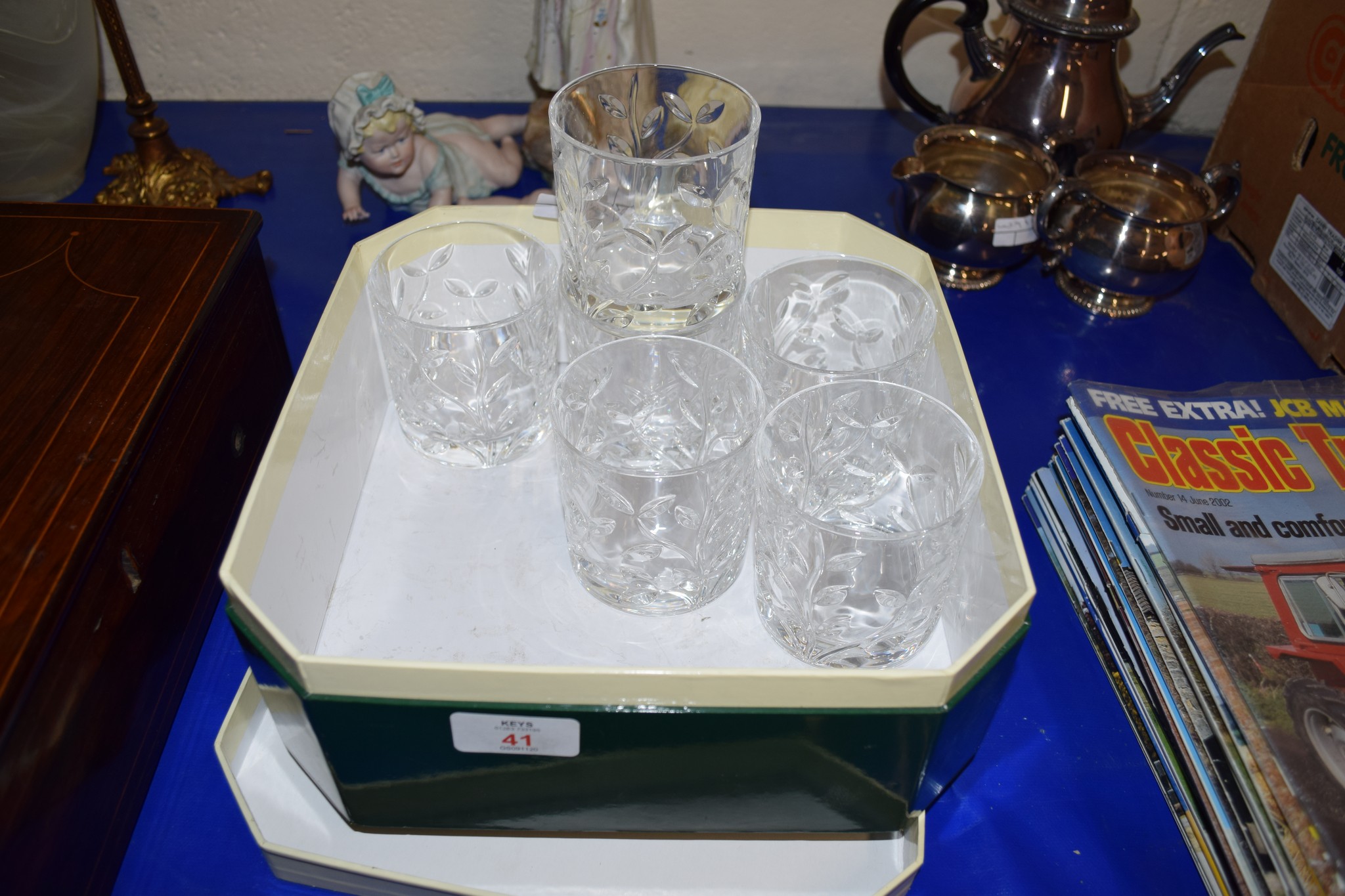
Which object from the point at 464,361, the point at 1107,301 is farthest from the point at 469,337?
the point at 1107,301

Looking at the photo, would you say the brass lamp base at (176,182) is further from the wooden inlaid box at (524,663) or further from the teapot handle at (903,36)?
the teapot handle at (903,36)

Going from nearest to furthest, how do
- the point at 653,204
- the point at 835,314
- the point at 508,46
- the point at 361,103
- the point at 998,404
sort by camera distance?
1. the point at 653,204
2. the point at 835,314
3. the point at 998,404
4. the point at 361,103
5. the point at 508,46

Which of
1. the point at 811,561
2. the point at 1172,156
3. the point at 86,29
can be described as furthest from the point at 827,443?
the point at 86,29

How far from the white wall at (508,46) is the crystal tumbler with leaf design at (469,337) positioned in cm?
61

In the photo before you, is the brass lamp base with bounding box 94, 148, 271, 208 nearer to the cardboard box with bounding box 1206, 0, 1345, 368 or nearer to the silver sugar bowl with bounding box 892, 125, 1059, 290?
the silver sugar bowl with bounding box 892, 125, 1059, 290

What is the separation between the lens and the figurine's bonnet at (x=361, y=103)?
101 cm

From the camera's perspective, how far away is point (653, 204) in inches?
24.8

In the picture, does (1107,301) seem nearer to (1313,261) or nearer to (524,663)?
(1313,261)

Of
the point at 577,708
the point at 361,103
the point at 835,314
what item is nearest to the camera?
the point at 577,708

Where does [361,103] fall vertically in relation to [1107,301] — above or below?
above

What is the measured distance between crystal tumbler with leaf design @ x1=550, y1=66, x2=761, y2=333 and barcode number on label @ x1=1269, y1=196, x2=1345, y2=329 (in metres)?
0.64

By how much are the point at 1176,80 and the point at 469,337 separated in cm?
82

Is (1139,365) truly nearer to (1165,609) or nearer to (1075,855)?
(1165,609)

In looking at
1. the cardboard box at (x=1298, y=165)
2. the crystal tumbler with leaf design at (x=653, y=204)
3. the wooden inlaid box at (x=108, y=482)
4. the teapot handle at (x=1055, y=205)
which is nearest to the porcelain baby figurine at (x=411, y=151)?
the wooden inlaid box at (x=108, y=482)
